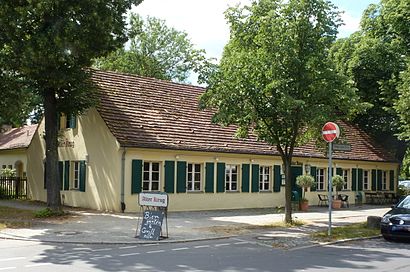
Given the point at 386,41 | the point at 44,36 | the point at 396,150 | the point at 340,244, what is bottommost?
the point at 340,244

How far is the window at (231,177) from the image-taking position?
27.4 m

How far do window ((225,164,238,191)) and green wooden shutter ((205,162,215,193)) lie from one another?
41.7 inches

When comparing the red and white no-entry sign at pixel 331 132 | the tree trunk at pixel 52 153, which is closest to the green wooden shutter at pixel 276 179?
the tree trunk at pixel 52 153

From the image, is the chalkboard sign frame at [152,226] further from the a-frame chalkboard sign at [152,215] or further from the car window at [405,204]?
the car window at [405,204]

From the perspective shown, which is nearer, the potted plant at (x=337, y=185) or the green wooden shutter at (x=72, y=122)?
the green wooden shutter at (x=72, y=122)

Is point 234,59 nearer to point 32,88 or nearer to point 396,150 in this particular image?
point 32,88

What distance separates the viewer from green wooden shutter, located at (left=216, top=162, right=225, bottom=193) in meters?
26.7

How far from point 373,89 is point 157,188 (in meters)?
18.3

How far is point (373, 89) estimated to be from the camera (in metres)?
36.1

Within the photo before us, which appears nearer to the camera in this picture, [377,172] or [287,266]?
[287,266]

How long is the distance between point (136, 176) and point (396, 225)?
38.4 feet

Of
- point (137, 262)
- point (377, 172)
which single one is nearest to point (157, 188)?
point (137, 262)

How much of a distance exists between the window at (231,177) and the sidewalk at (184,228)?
3372 millimetres

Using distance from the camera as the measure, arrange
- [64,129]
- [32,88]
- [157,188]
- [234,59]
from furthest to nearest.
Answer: [64,129] < [157,188] < [32,88] < [234,59]
